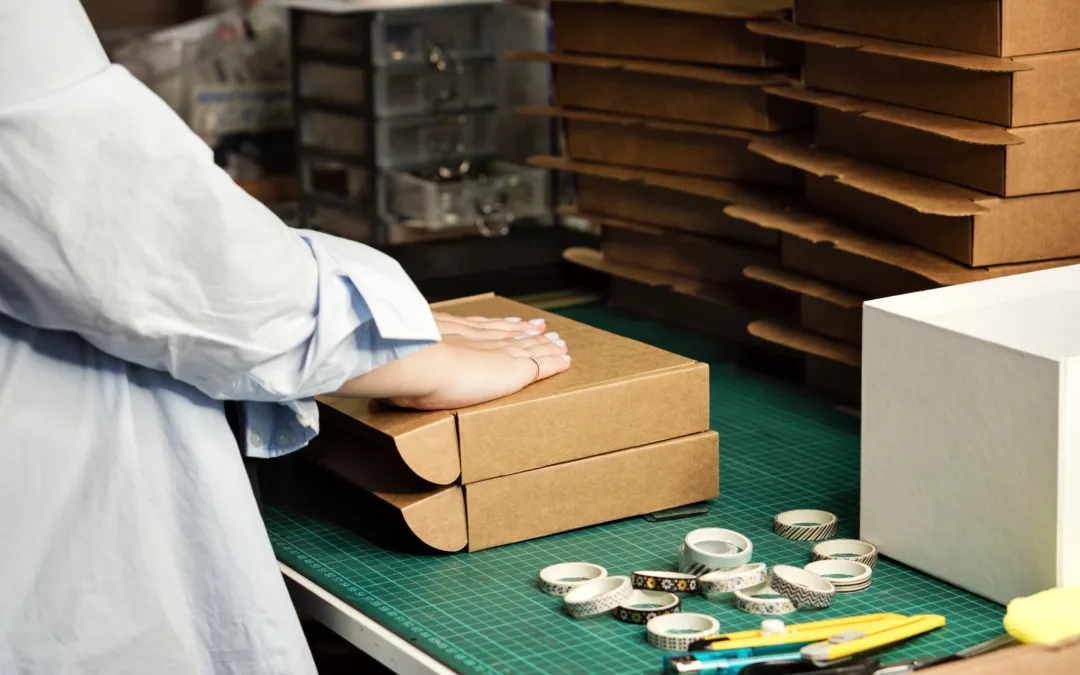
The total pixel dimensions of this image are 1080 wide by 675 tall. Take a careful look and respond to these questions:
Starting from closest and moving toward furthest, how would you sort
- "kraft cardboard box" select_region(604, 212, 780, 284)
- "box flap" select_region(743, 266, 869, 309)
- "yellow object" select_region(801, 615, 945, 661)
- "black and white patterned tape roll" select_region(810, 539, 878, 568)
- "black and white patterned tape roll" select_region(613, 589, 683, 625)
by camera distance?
"yellow object" select_region(801, 615, 945, 661) → "black and white patterned tape roll" select_region(613, 589, 683, 625) → "black and white patterned tape roll" select_region(810, 539, 878, 568) → "box flap" select_region(743, 266, 869, 309) → "kraft cardboard box" select_region(604, 212, 780, 284)

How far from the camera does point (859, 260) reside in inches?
58.1

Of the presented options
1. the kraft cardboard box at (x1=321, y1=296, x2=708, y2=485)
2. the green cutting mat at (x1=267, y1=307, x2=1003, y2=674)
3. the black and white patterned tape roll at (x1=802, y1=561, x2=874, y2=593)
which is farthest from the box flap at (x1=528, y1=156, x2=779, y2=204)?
the black and white patterned tape roll at (x1=802, y1=561, x2=874, y2=593)

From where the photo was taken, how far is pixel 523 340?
1.27 m

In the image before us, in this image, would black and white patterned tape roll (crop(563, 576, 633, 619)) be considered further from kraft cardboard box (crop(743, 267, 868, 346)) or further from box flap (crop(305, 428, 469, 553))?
kraft cardboard box (crop(743, 267, 868, 346))

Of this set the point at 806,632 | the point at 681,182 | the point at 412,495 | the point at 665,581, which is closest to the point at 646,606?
the point at 665,581

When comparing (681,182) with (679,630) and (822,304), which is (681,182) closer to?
(822,304)

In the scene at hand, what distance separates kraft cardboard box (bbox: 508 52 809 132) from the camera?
161 centimetres

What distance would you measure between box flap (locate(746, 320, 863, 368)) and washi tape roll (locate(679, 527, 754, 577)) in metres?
0.38

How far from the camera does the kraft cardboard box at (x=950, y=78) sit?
4.00 feet

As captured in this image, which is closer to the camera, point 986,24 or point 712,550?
point 712,550

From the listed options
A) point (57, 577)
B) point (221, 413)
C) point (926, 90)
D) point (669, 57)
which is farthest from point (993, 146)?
point (57, 577)

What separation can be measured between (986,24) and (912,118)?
0.12 metres

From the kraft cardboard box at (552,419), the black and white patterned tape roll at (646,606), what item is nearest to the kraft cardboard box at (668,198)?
the kraft cardboard box at (552,419)

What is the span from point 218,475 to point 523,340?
0.35m
